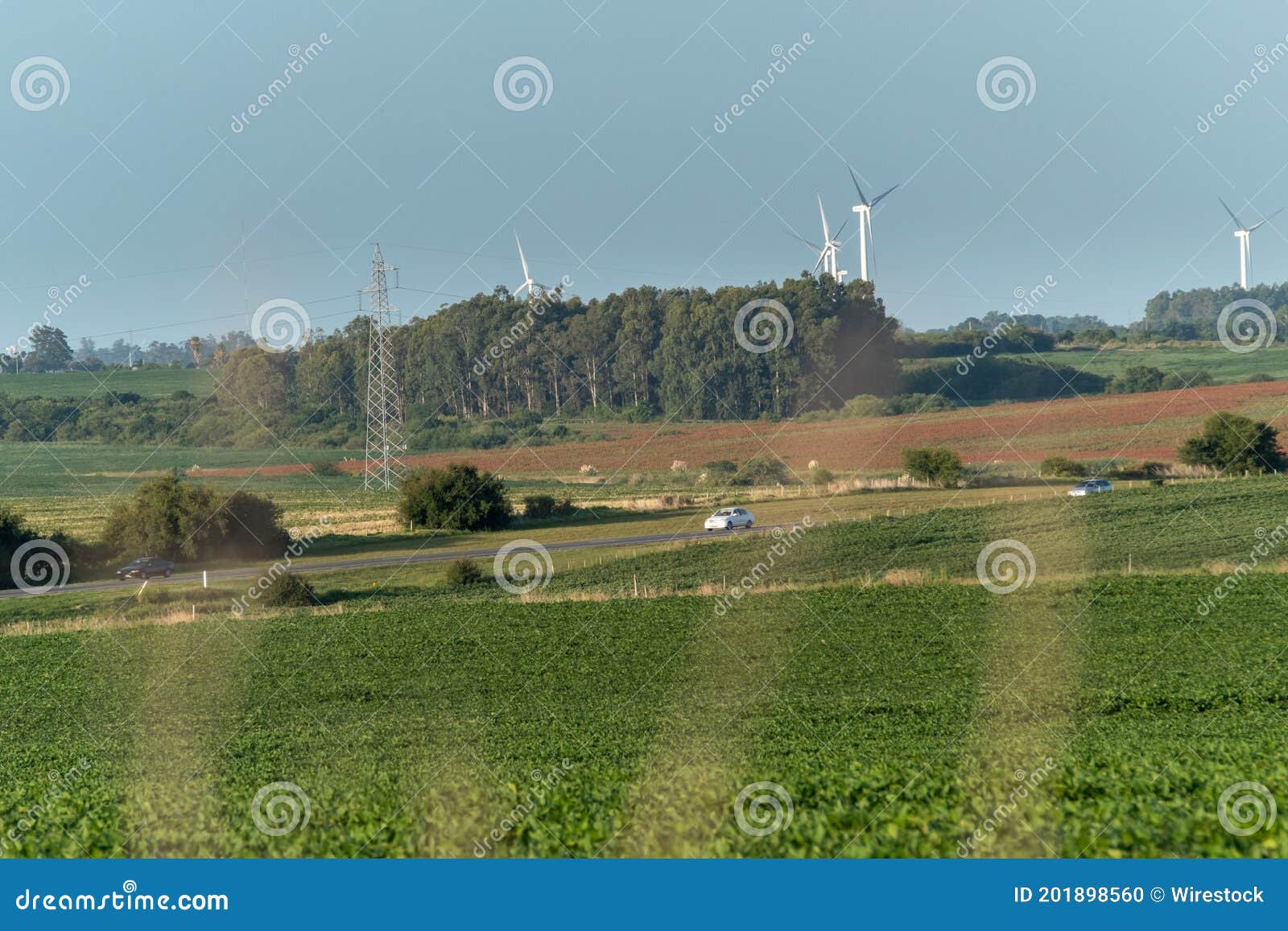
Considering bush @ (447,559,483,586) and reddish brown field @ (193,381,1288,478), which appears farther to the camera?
reddish brown field @ (193,381,1288,478)

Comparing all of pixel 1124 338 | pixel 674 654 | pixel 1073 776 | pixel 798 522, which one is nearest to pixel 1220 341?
pixel 1124 338

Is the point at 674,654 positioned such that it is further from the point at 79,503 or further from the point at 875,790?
the point at 79,503

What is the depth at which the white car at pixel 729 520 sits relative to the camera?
48.1 metres

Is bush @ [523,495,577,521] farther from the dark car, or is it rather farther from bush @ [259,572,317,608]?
the dark car

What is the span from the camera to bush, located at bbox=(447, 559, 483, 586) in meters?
39.3

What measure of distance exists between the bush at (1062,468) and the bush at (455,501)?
26.6 meters

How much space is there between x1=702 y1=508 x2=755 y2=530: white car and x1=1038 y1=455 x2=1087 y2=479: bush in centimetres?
1672

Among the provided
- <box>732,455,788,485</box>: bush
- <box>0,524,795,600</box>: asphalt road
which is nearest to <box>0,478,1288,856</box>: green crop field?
<box>0,524,795,600</box>: asphalt road

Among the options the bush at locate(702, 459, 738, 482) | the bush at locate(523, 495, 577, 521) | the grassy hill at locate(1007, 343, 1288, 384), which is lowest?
the bush at locate(523, 495, 577, 521)

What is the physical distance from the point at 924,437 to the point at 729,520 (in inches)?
816

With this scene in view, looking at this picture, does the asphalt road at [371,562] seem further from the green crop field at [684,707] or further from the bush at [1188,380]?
the bush at [1188,380]

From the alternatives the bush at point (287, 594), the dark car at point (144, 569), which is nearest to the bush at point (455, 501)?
the dark car at point (144, 569)

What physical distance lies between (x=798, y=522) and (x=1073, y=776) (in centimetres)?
3773

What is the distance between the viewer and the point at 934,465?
5825 cm
